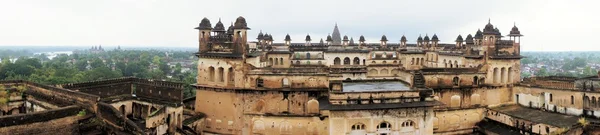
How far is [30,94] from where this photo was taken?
107 feet

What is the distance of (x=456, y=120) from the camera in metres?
37.8

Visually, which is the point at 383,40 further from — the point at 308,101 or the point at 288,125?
the point at 288,125

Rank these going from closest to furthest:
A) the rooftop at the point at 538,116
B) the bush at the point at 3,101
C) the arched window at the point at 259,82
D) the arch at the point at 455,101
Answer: the bush at the point at 3,101 → the rooftop at the point at 538,116 → the arched window at the point at 259,82 → the arch at the point at 455,101

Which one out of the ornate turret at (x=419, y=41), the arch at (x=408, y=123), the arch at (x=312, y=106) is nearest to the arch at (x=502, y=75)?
the arch at (x=408, y=123)

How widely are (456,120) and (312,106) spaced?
1207cm

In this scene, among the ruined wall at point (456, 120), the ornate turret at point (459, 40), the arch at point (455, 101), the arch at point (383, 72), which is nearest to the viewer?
the ruined wall at point (456, 120)

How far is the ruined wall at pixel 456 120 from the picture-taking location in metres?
37.2

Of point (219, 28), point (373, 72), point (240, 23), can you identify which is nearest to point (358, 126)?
point (240, 23)

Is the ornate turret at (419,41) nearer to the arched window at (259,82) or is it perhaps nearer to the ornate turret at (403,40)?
the ornate turret at (403,40)

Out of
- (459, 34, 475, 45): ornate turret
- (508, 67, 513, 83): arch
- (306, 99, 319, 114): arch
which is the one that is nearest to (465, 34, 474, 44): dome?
(459, 34, 475, 45): ornate turret

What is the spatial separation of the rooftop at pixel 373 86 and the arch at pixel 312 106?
2.64 meters

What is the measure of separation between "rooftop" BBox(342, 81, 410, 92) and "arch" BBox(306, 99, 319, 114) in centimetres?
264

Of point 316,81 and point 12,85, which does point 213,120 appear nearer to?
point 316,81

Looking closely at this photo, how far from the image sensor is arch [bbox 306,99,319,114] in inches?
1320
